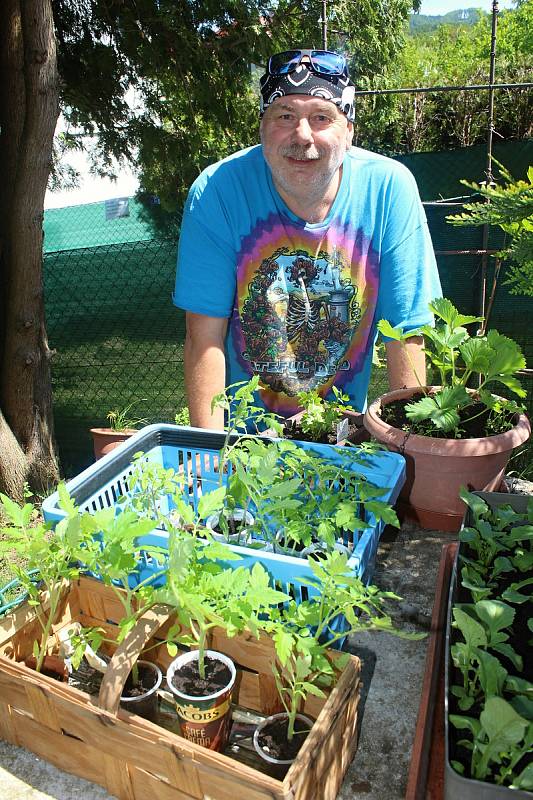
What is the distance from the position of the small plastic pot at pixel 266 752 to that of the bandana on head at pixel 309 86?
1360mm

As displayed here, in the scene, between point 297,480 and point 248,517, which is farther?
point 248,517

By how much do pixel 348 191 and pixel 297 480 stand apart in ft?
3.32

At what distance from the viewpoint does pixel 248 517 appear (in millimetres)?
1194

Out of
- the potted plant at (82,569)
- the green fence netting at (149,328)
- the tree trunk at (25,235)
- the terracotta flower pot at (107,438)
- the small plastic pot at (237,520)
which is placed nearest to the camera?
the potted plant at (82,569)

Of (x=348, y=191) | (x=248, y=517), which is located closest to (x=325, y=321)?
(x=348, y=191)

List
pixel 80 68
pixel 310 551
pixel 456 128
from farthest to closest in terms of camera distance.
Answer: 1. pixel 456 128
2. pixel 80 68
3. pixel 310 551

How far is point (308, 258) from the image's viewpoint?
67.1 inches

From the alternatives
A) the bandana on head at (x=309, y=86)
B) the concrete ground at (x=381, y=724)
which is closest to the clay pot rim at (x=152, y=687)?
the concrete ground at (x=381, y=724)

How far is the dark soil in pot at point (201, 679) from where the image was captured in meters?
0.82

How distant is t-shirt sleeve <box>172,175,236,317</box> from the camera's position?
167 cm

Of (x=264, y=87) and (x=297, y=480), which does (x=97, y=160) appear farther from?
(x=297, y=480)

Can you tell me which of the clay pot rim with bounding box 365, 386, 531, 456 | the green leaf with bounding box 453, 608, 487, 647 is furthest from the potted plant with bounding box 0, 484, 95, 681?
the clay pot rim with bounding box 365, 386, 531, 456

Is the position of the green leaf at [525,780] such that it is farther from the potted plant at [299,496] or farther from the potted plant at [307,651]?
the potted plant at [299,496]

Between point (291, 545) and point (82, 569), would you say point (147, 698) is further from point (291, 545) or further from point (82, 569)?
point (291, 545)
